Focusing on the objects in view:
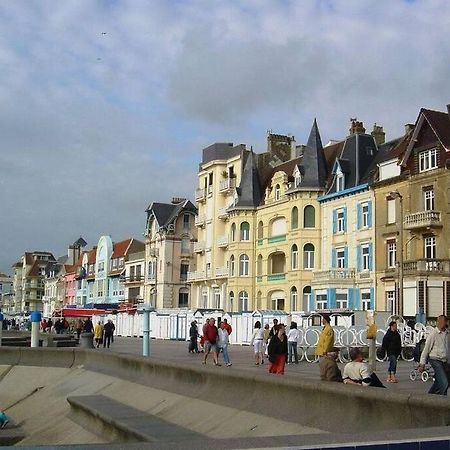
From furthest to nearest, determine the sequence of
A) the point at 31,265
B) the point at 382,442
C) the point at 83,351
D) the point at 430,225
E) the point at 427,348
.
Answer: the point at 31,265 → the point at 430,225 → the point at 83,351 → the point at 427,348 → the point at 382,442

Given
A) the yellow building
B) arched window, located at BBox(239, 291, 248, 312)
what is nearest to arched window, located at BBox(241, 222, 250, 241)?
the yellow building

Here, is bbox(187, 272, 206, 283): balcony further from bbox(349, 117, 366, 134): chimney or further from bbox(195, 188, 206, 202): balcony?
bbox(349, 117, 366, 134): chimney

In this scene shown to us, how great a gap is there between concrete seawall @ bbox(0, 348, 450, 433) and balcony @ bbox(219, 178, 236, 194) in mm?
43286

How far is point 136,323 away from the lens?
2181 inches

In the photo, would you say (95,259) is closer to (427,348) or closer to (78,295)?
(78,295)

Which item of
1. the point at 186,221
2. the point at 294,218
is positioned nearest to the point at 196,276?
the point at 186,221

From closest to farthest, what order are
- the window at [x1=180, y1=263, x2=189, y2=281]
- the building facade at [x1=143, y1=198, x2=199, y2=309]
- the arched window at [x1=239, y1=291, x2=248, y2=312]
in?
the arched window at [x1=239, y1=291, x2=248, y2=312], the building facade at [x1=143, y1=198, x2=199, y2=309], the window at [x1=180, y1=263, x2=189, y2=281]

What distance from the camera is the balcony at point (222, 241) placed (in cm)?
5974

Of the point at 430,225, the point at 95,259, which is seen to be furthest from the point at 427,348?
the point at 95,259

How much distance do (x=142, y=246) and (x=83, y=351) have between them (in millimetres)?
70272

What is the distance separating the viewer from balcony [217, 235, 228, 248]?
5974 cm

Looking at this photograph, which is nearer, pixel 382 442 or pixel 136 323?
pixel 382 442

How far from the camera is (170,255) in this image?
73875mm

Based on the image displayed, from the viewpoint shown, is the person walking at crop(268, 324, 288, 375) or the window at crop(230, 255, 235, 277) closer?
the person walking at crop(268, 324, 288, 375)
